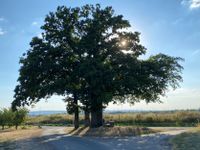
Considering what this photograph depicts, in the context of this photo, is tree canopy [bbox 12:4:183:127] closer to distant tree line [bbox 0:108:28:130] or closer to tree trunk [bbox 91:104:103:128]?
tree trunk [bbox 91:104:103:128]

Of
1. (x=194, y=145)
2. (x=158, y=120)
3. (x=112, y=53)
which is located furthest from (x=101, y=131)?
(x=158, y=120)

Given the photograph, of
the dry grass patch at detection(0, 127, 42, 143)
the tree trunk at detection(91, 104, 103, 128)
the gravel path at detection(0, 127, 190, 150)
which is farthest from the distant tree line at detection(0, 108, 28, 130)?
the gravel path at detection(0, 127, 190, 150)

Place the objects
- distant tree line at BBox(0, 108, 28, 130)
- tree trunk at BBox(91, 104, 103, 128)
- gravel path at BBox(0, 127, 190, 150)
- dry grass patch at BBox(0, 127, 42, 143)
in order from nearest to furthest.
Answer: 1. gravel path at BBox(0, 127, 190, 150)
2. dry grass patch at BBox(0, 127, 42, 143)
3. tree trunk at BBox(91, 104, 103, 128)
4. distant tree line at BBox(0, 108, 28, 130)

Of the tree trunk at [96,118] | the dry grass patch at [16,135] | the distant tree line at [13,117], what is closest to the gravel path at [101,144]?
the dry grass patch at [16,135]

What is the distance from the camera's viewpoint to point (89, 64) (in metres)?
40.8

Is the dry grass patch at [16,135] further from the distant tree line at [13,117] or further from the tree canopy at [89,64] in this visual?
the distant tree line at [13,117]

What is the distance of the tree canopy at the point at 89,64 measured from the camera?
4200 centimetres

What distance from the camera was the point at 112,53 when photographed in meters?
44.4

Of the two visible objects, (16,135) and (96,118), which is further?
(96,118)

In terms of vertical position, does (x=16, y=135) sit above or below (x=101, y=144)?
above

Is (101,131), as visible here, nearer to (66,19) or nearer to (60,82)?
(60,82)

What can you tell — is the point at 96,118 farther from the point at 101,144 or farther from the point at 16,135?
the point at 101,144

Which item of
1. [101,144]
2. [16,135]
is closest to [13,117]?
[16,135]

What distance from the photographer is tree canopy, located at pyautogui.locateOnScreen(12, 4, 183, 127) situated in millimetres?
42000
